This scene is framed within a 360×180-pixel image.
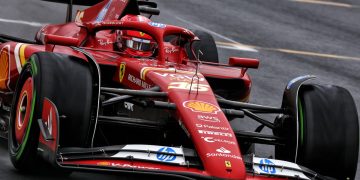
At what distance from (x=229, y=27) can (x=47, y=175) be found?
Result: 459 inches

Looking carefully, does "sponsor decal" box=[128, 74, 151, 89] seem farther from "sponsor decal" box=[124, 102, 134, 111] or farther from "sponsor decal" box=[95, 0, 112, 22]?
"sponsor decal" box=[95, 0, 112, 22]

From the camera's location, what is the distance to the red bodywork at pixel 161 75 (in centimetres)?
902

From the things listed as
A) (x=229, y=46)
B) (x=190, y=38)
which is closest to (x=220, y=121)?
(x=190, y=38)

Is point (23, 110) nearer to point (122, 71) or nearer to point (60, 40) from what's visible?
point (60, 40)

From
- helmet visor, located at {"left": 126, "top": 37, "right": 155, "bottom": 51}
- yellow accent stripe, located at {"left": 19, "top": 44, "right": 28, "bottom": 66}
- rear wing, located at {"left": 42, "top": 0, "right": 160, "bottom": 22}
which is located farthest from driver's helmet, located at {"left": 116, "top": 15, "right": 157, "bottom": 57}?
yellow accent stripe, located at {"left": 19, "top": 44, "right": 28, "bottom": 66}

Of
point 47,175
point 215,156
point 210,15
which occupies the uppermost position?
point 215,156

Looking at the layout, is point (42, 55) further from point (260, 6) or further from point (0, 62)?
point (260, 6)

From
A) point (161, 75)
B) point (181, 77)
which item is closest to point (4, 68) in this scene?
point (161, 75)

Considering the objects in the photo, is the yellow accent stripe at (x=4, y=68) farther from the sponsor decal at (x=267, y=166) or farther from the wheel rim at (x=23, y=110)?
the sponsor decal at (x=267, y=166)

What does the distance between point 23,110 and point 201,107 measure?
165cm

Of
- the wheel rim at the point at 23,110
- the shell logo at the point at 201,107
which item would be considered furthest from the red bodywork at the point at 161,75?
the wheel rim at the point at 23,110

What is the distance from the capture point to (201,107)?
975cm

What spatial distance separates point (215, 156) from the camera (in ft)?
29.6

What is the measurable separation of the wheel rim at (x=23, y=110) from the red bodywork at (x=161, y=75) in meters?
0.51
